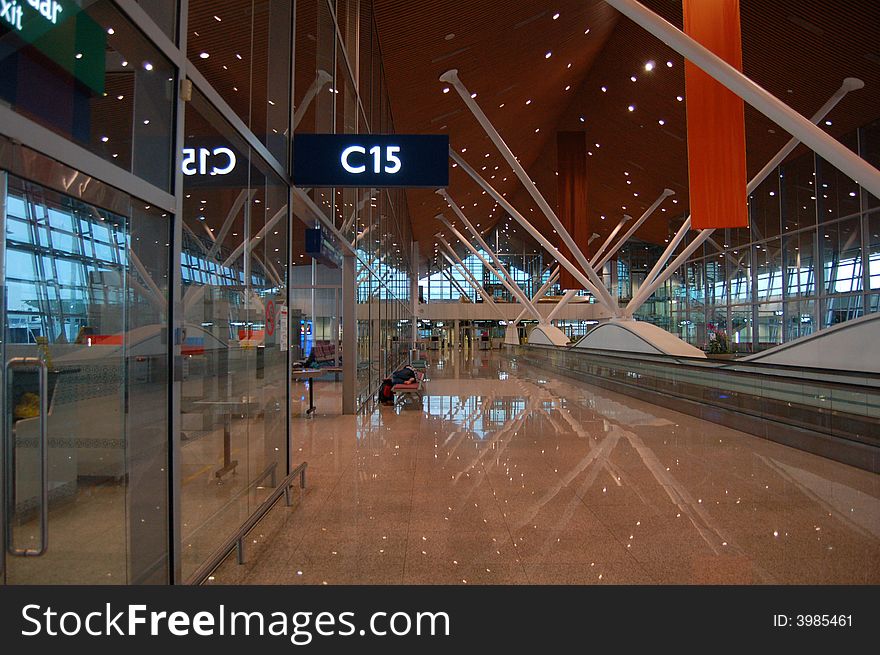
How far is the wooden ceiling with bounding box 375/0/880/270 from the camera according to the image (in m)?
15.9

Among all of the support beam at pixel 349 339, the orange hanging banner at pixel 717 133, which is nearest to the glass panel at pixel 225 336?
the support beam at pixel 349 339

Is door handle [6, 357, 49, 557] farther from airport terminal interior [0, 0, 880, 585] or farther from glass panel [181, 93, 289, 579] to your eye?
glass panel [181, 93, 289, 579]

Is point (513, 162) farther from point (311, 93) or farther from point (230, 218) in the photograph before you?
point (230, 218)

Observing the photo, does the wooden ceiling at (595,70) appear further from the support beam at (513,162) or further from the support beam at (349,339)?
the support beam at (349,339)

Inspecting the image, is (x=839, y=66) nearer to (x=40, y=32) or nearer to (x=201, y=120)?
(x=201, y=120)

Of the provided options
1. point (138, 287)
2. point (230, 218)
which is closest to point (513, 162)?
point (230, 218)

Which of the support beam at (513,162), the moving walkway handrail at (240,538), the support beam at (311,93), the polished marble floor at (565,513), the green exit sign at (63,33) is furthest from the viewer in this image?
the support beam at (513,162)

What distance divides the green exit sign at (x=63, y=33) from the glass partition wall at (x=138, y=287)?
13 millimetres

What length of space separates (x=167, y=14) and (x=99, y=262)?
1569mm

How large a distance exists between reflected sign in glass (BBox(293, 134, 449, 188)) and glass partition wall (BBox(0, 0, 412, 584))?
0.46 meters

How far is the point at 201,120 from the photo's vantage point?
13.0 feet

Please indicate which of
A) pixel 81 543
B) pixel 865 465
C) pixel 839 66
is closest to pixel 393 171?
pixel 81 543

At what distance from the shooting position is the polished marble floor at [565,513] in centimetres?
416

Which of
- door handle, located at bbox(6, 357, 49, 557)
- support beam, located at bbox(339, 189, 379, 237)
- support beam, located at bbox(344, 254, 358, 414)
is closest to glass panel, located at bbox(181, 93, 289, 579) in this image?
door handle, located at bbox(6, 357, 49, 557)
